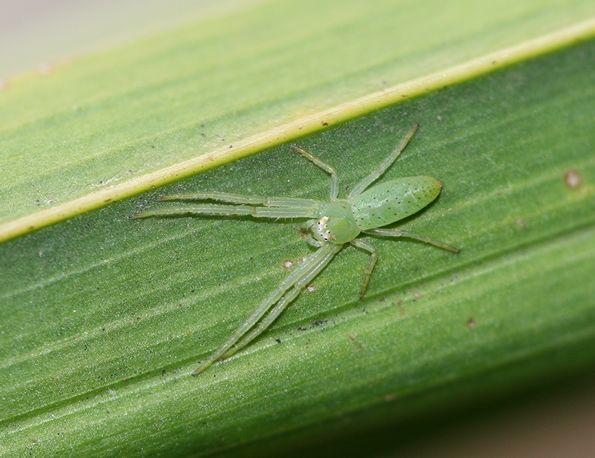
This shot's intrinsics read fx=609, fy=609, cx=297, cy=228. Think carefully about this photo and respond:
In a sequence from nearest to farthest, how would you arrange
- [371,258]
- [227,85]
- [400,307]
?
[400,307] → [371,258] → [227,85]

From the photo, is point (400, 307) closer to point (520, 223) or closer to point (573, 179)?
point (520, 223)

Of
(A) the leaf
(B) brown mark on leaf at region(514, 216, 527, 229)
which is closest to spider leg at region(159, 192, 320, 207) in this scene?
(A) the leaf

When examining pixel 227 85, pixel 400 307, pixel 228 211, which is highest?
pixel 227 85

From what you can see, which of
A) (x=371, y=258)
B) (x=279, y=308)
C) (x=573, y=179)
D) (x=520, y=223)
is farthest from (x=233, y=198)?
(x=573, y=179)

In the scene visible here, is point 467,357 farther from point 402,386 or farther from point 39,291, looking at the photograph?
point 39,291

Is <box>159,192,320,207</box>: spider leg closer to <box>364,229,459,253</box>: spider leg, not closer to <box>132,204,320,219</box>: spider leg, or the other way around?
<box>132,204,320,219</box>: spider leg

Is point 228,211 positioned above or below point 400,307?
above

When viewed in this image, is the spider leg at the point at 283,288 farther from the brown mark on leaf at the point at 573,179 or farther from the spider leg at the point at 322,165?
the brown mark on leaf at the point at 573,179
